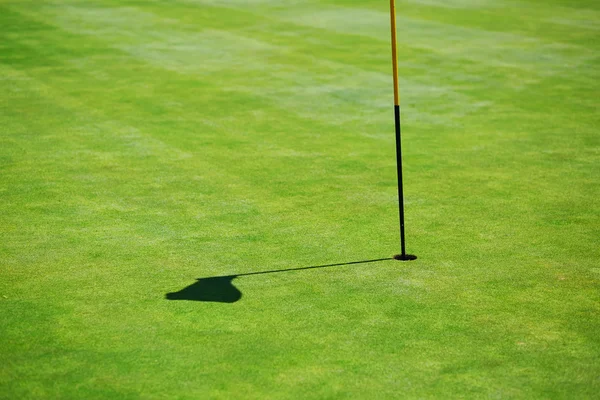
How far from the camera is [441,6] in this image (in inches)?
1058

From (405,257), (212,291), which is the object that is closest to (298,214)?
(405,257)

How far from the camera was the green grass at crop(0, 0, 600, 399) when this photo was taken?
7.48 metres

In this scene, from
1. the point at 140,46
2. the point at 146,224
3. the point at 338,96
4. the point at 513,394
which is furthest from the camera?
the point at 140,46

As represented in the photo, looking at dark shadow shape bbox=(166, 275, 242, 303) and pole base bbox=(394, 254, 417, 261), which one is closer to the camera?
dark shadow shape bbox=(166, 275, 242, 303)

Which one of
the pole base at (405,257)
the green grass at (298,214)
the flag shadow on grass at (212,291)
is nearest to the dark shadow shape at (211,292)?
the flag shadow on grass at (212,291)

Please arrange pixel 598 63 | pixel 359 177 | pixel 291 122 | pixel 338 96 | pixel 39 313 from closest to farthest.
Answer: pixel 39 313
pixel 359 177
pixel 291 122
pixel 338 96
pixel 598 63

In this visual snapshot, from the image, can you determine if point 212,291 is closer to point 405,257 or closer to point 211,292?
point 211,292

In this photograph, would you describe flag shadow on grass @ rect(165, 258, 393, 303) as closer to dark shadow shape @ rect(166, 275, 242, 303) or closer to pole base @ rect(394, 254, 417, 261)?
dark shadow shape @ rect(166, 275, 242, 303)

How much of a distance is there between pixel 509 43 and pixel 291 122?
8.80 m

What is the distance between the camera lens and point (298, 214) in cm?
1145

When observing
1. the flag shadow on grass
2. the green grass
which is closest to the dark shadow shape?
the flag shadow on grass

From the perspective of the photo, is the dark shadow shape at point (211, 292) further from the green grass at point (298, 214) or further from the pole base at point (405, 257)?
the pole base at point (405, 257)

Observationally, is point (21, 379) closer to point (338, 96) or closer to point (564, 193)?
Answer: point (564, 193)

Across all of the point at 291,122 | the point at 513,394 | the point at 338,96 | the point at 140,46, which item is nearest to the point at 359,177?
the point at 291,122
